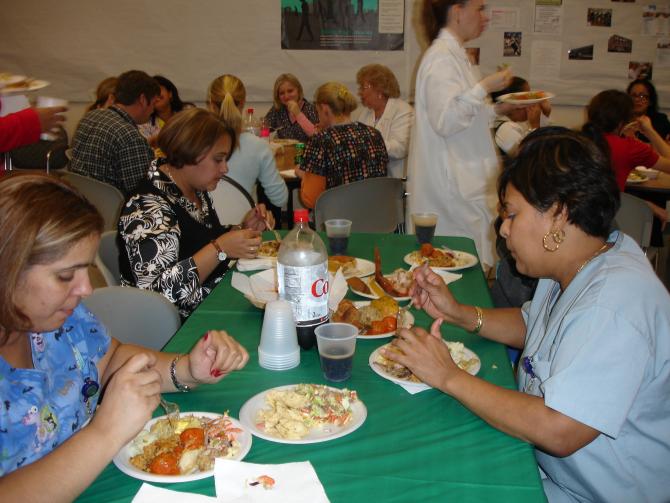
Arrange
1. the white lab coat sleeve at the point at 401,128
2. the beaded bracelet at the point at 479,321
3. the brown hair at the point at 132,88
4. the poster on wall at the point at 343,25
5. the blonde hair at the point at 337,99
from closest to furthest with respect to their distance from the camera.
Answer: the beaded bracelet at the point at 479,321
the brown hair at the point at 132,88
the blonde hair at the point at 337,99
the white lab coat sleeve at the point at 401,128
the poster on wall at the point at 343,25

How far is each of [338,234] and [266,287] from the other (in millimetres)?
531

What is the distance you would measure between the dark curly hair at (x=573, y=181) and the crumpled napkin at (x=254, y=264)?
1.21 meters

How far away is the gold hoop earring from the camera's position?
1.35 m

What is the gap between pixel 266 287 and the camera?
2.01 metres

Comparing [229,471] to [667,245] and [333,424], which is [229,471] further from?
[667,245]

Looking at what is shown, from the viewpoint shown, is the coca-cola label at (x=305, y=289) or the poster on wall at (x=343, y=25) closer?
the coca-cola label at (x=305, y=289)

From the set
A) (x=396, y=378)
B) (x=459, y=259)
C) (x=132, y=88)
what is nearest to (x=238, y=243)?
(x=459, y=259)

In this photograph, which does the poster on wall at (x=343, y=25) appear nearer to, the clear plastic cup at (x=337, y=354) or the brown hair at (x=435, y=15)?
the brown hair at (x=435, y=15)

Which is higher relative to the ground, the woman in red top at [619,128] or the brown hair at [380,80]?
the brown hair at [380,80]

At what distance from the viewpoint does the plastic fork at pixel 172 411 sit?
1.22 metres

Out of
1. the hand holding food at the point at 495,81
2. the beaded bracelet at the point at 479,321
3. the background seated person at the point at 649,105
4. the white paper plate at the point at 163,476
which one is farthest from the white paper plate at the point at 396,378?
the background seated person at the point at 649,105

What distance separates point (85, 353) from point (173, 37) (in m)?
5.86

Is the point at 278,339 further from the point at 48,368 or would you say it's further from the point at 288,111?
the point at 288,111

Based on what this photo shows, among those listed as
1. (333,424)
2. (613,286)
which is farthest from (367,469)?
(613,286)
